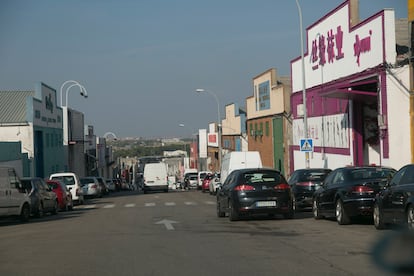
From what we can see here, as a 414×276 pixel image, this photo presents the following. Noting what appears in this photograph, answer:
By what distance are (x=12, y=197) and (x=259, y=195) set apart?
8.04m

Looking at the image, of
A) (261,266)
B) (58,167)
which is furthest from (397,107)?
(58,167)

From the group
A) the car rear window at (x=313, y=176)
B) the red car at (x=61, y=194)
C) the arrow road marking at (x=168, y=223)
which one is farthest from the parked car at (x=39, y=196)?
Answer: the car rear window at (x=313, y=176)

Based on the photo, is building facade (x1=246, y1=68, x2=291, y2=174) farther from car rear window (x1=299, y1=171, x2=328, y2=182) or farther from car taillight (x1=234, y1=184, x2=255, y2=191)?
car taillight (x1=234, y1=184, x2=255, y2=191)

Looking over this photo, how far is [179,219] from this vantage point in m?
20.0

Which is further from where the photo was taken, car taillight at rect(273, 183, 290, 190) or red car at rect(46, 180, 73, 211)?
red car at rect(46, 180, 73, 211)

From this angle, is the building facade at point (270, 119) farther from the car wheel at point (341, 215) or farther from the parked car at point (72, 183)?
the car wheel at point (341, 215)

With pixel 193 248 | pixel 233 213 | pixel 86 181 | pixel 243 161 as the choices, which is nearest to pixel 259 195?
pixel 233 213

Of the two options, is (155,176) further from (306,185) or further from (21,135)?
(306,185)

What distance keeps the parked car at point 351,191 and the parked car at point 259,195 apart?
3.40ft

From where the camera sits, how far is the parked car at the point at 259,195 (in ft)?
59.5

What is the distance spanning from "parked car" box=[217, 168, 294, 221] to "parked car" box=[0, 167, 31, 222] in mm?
7056

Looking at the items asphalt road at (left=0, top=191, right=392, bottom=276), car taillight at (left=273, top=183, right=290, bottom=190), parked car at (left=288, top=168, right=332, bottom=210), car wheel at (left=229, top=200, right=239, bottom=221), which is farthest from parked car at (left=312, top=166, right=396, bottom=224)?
parked car at (left=288, top=168, right=332, bottom=210)

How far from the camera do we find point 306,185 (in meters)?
22.3

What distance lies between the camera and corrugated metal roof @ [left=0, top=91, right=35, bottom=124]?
50781 mm
